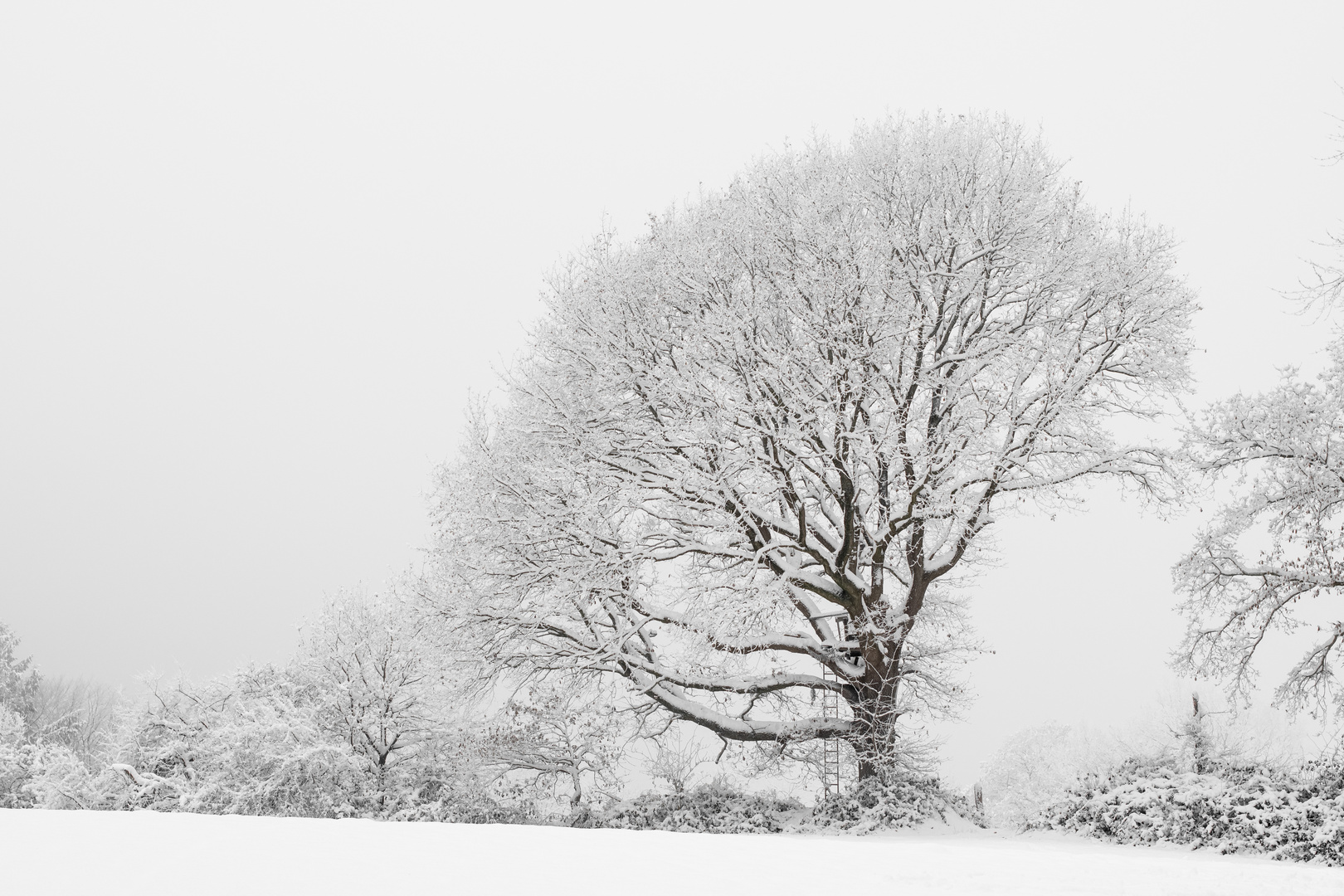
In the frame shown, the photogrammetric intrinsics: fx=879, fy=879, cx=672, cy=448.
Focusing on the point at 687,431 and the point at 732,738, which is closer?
the point at 687,431

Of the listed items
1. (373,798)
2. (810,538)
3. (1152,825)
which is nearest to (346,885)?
(1152,825)

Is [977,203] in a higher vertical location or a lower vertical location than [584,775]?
higher

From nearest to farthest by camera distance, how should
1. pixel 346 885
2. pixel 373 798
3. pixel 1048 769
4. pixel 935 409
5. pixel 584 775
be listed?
pixel 346 885
pixel 935 409
pixel 584 775
pixel 373 798
pixel 1048 769

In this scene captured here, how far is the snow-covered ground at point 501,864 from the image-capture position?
14.1 feet

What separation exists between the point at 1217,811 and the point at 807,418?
24.2ft

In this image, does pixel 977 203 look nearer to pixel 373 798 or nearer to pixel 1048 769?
pixel 373 798

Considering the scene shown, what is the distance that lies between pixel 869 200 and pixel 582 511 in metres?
7.08

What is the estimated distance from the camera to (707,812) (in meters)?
15.1

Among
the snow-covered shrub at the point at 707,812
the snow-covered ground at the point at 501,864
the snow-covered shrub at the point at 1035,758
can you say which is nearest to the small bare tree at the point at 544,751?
the snow-covered shrub at the point at 707,812

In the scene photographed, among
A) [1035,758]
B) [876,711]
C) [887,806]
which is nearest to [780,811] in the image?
[876,711]

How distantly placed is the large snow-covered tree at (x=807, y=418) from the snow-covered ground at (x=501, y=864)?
7513 millimetres

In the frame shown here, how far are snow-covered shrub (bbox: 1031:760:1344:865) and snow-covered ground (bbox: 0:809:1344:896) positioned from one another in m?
4.99

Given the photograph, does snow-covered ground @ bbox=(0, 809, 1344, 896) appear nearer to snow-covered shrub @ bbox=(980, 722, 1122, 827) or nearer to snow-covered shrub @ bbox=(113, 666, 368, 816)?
snow-covered shrub @ bbox=(113, 666, 368, 816)

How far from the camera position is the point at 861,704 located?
1460cm
